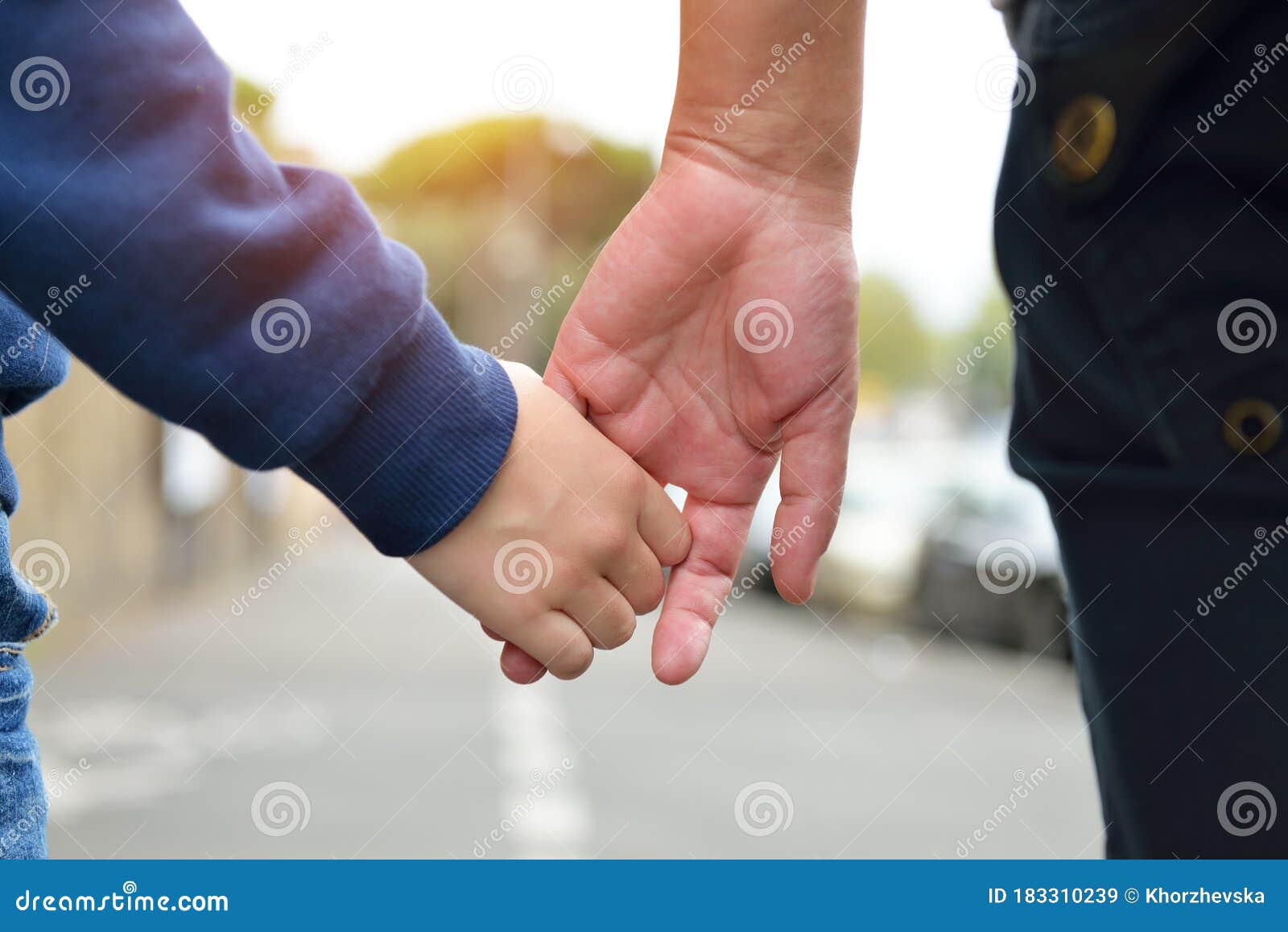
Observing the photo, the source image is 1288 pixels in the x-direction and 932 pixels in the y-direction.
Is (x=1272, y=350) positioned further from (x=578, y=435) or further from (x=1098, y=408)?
(x=578, y=435)

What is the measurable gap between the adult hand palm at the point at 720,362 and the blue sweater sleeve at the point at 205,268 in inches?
16.3

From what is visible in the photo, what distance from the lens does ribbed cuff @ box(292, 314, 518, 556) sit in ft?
4.26

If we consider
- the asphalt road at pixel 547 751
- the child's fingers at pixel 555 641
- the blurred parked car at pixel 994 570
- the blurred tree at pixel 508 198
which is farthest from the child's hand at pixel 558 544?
the blurred tree at pixel 508 198

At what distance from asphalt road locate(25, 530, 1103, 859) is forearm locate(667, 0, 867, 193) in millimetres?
3417

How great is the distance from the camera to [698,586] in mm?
1724

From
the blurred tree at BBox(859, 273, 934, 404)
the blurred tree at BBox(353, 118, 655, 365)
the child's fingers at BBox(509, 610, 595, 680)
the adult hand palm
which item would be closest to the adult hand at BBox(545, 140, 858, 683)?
the adult hand palm

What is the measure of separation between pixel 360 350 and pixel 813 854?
3.95 meters

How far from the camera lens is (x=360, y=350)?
127cm

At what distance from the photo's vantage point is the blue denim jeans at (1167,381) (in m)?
1.32

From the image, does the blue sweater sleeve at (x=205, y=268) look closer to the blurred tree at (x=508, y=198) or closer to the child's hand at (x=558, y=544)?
the child's hand at (x=558, y=544)

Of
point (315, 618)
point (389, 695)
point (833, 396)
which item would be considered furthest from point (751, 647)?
point (833, 396)

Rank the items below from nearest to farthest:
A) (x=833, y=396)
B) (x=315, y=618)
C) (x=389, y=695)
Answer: (x=833, y=396) < (x=389, y=695) < (x=315, y=618)

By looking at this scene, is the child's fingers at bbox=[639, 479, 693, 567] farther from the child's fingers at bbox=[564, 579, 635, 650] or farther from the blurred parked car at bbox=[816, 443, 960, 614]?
the blurred parked car at bbox=[816, 443, 960, 614]

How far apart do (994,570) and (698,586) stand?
28.8 feet
